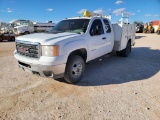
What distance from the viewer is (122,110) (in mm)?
3502

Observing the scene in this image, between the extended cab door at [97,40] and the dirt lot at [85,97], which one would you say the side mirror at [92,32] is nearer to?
the extended cab door at [97,40]

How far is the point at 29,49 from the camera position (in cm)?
441

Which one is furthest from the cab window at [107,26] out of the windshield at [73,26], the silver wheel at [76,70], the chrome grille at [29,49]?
the chrome grille at [29,49]

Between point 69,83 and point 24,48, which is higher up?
point 24,48

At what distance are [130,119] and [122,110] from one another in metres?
0.33

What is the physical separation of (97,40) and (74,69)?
141 centimetres

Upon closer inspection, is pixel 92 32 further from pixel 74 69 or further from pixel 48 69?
pixel 48 69

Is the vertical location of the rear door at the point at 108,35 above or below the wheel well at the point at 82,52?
above

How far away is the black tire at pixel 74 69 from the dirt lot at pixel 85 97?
20cm

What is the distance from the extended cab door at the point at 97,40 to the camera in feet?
17.6

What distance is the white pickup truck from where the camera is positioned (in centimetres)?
415

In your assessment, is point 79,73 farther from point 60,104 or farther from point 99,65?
point 99,65

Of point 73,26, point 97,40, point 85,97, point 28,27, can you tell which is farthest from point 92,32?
point 28,27

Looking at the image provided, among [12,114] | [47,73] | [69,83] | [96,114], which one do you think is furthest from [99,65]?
[12,114]
